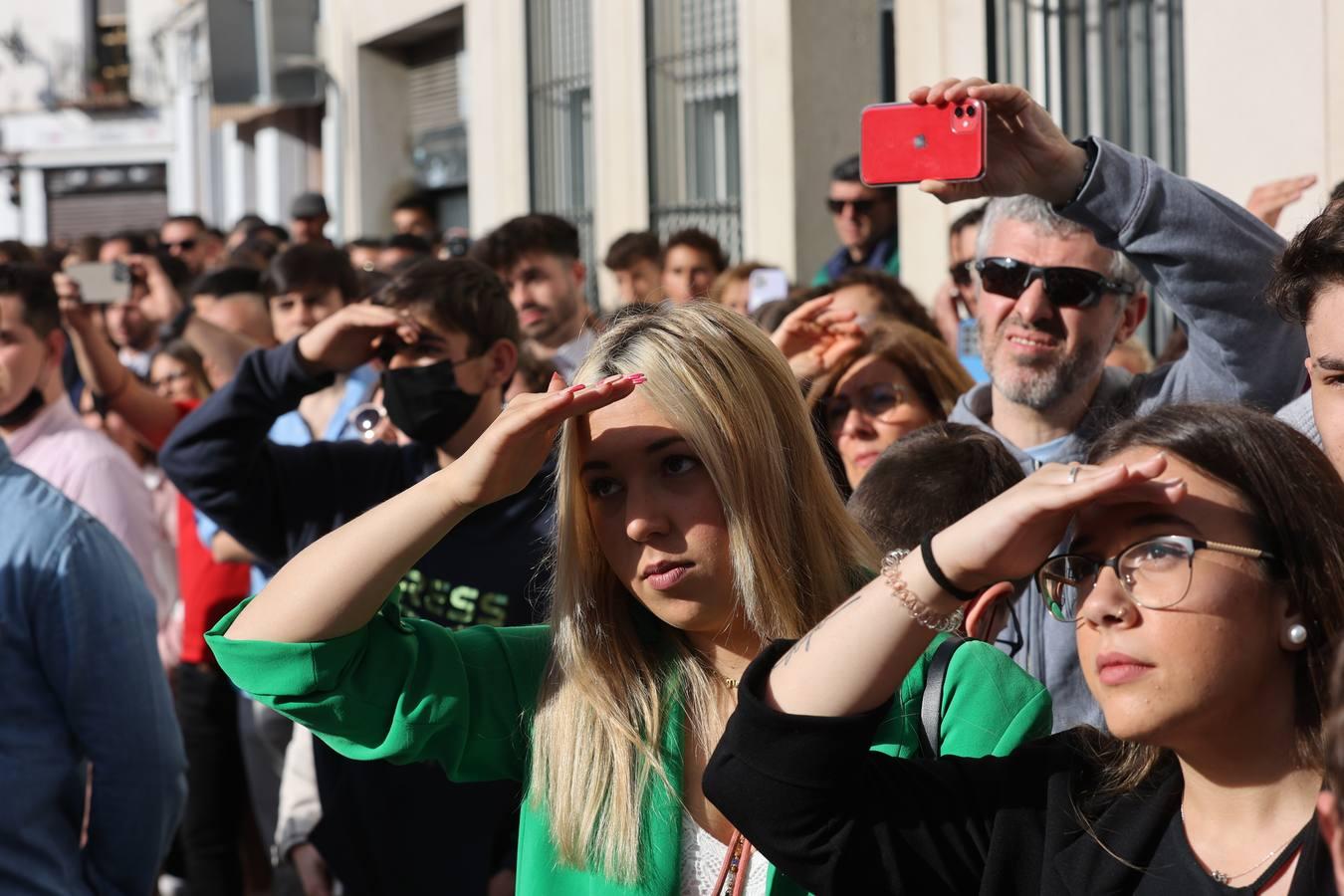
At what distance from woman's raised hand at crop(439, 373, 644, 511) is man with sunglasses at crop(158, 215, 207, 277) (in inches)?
392

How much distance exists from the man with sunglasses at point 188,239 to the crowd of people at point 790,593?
8.06 metres

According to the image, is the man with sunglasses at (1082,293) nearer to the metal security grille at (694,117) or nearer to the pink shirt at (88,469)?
the pink shirt at (88,469)

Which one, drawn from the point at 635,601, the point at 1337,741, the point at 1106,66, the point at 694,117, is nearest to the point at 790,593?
the point at 635,601

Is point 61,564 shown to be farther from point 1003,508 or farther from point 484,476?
point 1003,508

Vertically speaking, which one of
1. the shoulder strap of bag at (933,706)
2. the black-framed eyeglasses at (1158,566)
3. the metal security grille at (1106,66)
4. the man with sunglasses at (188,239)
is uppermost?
the metal security grille at (1106,66)

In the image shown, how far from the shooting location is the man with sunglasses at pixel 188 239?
40.8ft

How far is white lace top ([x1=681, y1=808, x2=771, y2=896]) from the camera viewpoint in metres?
2.47

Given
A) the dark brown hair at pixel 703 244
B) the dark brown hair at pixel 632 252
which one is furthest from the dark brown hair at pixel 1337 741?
the dark brown hair at pixel 632 252

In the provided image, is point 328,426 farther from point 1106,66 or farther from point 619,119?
point 619,119

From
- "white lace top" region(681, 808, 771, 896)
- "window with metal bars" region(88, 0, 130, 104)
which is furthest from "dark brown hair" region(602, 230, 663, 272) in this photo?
"window with metal bars" region(88, 0, 130, 104)

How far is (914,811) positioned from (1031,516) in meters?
0.45

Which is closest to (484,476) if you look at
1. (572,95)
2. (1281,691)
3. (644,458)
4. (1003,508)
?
(644,458)

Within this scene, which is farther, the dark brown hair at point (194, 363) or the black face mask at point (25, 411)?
the dark brown hair at point (194, 363)

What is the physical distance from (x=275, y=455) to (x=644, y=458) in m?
1.87
